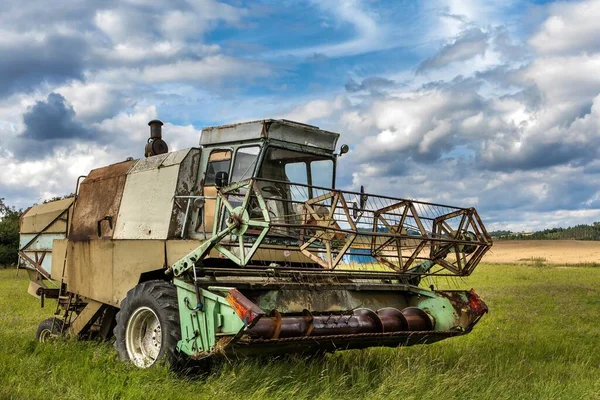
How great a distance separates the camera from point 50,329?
9594 mm

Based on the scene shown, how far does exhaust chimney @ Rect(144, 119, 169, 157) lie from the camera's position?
32.8 ft

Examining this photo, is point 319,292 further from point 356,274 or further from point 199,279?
point 199,279

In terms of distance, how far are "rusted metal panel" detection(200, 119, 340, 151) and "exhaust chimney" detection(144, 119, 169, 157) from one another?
6.02 ft

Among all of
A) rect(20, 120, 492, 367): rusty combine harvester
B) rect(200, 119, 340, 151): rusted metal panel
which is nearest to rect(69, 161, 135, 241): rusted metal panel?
rect(20, 120, 492, 367): rusty combine harvester

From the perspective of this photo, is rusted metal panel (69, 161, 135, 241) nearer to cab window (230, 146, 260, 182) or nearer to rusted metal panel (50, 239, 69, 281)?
rusted metal panel (50, 239, 69, 281)

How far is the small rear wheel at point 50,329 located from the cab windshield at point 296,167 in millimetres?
4158

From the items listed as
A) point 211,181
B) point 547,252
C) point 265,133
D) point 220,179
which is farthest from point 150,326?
point 547,252

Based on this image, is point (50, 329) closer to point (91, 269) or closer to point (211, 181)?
point (91, 269)

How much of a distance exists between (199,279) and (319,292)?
1.72 metres

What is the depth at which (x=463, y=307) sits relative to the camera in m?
8.00

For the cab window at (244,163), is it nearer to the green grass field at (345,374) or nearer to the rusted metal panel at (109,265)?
the rusted metal panel at (109,265)

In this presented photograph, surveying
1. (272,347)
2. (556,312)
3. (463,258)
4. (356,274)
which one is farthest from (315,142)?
(556,312)

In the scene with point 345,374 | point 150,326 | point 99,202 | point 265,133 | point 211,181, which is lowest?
point 345,374

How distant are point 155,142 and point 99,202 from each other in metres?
1.31
